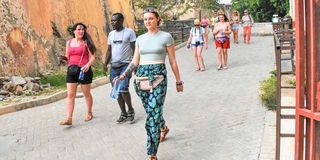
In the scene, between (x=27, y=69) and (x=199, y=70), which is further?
(x=199, y=70)

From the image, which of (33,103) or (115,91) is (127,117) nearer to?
(115,91)

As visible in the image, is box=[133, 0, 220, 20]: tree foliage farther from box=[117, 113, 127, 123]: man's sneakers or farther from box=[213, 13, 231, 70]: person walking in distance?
box=[117, 113, 127, 123]: man's sneakers

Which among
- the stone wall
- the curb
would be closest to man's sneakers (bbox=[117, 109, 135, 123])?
the curb

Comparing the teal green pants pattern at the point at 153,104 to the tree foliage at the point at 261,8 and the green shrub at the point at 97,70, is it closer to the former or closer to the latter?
the green shrub at the point at 97,70

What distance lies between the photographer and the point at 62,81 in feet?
44.1

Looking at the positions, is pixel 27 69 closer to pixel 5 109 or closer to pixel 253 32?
pixel 5 109

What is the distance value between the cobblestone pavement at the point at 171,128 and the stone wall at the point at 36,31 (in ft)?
7.80

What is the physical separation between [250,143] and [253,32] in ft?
64.2

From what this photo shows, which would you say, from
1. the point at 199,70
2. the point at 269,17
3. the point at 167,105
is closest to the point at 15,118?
the point at 167,105

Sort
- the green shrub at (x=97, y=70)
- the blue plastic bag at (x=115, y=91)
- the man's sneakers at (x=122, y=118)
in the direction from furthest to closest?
the green shrub at (x=97, y=70), the man's sneakers at (x=122, y=118), the blue plastic bag at (x=115, y=91)

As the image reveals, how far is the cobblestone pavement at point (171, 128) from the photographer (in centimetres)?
630

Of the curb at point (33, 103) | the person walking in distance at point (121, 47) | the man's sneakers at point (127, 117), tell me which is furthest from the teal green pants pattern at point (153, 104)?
the curb at point (33, 103)

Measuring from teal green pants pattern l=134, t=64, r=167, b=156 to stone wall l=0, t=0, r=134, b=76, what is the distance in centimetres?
714

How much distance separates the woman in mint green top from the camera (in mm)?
5703
